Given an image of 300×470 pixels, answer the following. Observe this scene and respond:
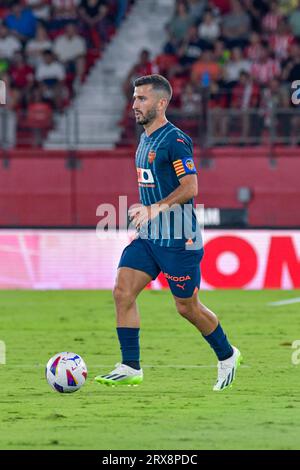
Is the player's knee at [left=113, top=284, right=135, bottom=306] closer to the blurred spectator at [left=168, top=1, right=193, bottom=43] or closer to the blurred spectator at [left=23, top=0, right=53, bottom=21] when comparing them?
the blurred spectator at [left=168, top=1, right=193, bottom=43]

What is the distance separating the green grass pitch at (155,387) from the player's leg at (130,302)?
132 millimetres

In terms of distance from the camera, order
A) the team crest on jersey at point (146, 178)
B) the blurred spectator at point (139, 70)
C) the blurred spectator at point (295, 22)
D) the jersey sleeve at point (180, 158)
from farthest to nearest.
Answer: the blurred spectator at point (295, 22) → the blurred spectator at point (139, 70) → the team crest on jersey at point (146, 178) → the jersey sleeve at point (180, 158)

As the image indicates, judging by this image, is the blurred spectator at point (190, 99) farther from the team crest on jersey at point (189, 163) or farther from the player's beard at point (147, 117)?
the team crest on jersey at point (189, 163)

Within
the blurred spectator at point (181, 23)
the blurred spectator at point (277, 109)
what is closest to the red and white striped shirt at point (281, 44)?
the blurred spectator at point (277, 109)

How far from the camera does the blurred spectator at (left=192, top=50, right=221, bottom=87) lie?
22.4m

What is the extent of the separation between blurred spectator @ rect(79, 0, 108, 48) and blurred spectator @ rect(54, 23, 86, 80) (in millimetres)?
678

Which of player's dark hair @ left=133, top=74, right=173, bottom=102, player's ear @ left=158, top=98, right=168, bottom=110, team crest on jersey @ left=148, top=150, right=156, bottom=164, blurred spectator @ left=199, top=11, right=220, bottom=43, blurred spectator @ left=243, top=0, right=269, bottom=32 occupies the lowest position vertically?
team crest on jersey @ left=148, top=150, right=156, bottom=164

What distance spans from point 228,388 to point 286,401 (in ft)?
2.51

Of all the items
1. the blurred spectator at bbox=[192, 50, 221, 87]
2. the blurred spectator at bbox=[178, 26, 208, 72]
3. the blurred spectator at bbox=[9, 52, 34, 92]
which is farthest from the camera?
the blurred spectator at bbox=[9, 52, 34, 92]

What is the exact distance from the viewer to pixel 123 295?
10.0 metres

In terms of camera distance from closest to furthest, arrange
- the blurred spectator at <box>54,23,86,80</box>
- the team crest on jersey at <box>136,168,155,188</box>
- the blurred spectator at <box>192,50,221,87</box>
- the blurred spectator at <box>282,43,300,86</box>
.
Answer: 1. the team crest on jersey at <box>136,168,155,188</box>
2. the blurred spectator at <box>282,43,300,86</box>
3. the blurred spectator at <box>192,50,221,87</box>
4. the blurred spectator at <box>54,23,86,80</box>

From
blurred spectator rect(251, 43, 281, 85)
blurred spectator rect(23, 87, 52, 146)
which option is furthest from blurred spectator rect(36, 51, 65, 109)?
blurred spectator rect(251, 43, 281, 85)

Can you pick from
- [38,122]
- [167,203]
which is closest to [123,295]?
[167,203]

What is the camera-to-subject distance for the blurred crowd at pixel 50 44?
23438 millimetres
